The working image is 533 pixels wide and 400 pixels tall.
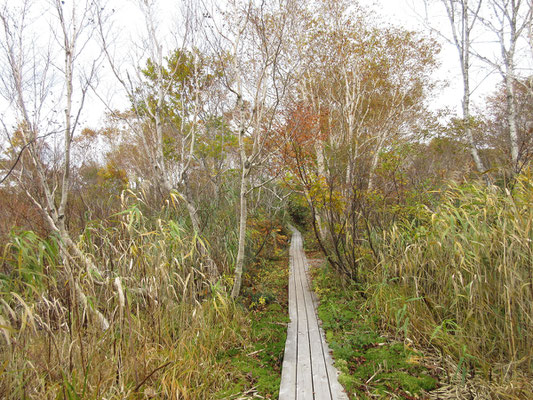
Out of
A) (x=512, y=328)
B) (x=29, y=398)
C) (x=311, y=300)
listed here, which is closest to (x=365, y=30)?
(x=311, y=300)

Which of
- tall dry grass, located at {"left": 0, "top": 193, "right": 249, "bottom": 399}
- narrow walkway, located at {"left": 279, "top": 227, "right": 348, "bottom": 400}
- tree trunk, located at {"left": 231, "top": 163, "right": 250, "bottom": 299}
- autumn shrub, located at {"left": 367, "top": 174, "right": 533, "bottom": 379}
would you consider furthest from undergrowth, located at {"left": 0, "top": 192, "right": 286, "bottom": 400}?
autumn shrub, located at {"left": 367, "top": 174, "right": 533, "bottom": 379}

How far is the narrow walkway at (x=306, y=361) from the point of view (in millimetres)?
1993

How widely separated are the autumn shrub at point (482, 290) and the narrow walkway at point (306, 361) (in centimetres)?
86

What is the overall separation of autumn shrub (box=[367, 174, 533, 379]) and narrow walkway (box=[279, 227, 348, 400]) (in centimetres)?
86

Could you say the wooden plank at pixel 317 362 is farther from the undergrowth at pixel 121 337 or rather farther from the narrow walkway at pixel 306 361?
the undergrowth at pixel 121 337

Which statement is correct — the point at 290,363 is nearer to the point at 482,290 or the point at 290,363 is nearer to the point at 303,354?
the point at 303,354

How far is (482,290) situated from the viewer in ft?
7.00

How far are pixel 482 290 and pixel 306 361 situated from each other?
1.65 meters

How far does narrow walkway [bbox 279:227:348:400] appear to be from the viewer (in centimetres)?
199

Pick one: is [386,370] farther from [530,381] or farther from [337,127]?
[337,127]

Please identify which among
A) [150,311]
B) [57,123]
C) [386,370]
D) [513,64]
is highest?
[513,64]

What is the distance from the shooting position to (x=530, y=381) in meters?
1.70

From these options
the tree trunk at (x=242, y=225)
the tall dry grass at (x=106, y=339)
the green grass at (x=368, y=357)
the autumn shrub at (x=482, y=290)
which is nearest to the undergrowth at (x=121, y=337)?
the tall dry grass at (x=106, y=339)

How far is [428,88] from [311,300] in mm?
9428
